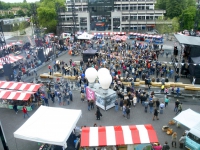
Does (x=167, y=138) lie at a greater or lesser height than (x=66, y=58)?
lesser

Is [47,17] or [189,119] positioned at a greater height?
[47,17]

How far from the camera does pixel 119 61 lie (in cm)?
2420

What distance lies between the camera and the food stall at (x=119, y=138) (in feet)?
33.6

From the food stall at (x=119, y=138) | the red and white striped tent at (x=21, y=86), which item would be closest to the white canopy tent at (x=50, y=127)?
the food stall at (x=119, y=138)

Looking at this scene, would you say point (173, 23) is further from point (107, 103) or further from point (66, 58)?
point (107, 103)

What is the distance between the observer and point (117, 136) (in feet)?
34.7

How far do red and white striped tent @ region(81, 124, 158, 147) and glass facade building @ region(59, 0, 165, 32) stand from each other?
4480cm

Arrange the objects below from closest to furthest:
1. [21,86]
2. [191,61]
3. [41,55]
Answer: [21,86], [191,61], [41,55]

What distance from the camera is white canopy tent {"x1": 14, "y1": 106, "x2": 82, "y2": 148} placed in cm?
1054

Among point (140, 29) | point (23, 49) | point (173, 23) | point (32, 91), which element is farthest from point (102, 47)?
point (140, 29)

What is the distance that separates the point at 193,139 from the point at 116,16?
46.9m

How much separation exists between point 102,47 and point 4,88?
1816 cm

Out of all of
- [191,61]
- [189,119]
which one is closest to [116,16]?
[191,61]

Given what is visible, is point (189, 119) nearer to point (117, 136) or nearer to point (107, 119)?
point (117, 136)
